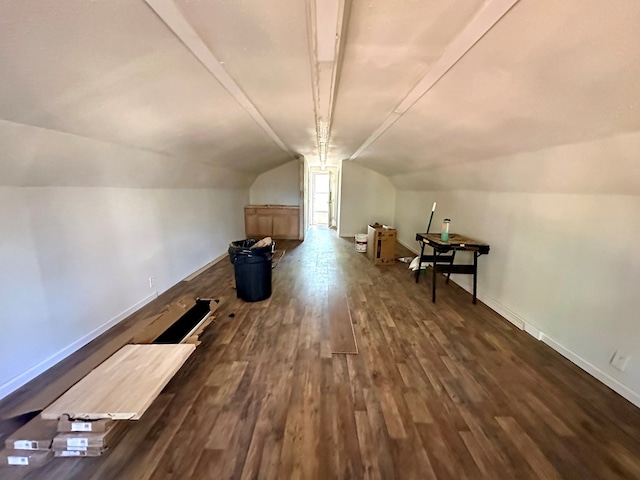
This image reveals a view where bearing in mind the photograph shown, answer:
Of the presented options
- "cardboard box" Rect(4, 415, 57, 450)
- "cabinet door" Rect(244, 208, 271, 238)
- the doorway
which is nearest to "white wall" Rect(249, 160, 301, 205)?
"cabinet door" Rect(244, 208, 271, 238)

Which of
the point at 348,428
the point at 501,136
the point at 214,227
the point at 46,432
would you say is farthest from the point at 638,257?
Answer: the point at 214,227

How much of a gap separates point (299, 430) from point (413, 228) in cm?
530

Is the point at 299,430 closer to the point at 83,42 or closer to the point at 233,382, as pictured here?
the point at 233,382

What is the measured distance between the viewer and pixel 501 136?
93.6 inches

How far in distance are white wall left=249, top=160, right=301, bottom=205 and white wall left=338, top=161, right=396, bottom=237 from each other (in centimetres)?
138

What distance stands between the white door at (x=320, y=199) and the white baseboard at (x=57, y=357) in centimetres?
824

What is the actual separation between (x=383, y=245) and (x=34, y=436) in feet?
15.2

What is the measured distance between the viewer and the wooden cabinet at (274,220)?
7555mm

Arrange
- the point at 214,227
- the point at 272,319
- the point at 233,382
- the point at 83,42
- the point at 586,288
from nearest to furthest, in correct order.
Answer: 1. the point at 83,42
2. the point at 233,382
3. the point at 586,288
4. the point at 272,319
5. the point at 214,227

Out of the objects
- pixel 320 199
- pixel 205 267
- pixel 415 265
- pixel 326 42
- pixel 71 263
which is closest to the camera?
pixel 326 42

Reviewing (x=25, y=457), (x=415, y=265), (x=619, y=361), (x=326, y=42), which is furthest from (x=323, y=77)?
(x=415, y=265)

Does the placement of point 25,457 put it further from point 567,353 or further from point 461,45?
point 567,353

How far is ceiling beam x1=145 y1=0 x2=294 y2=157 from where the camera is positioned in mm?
1232

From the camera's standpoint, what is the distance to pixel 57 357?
229 cm
